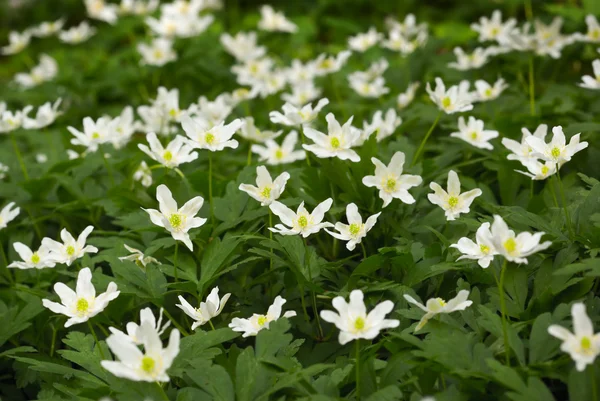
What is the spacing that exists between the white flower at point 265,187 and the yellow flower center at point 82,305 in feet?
1.89

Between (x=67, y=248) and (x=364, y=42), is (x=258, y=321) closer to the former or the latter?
(x=67, y=248)

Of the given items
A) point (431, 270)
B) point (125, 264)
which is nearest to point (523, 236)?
point (431, 270)

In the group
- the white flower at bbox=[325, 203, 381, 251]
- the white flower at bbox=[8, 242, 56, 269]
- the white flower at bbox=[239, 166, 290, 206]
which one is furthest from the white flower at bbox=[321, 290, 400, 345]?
the white flower at bbox=[8, 242, 56, 269]

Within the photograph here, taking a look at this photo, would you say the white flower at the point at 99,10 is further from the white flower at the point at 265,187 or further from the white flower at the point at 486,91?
the white flower at the point at 265,187

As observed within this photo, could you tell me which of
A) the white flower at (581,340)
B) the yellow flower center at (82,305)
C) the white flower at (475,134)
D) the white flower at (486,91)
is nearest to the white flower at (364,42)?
the white flower at (486,91)

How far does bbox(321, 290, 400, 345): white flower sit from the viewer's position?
1624mm

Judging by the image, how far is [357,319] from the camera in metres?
1.65

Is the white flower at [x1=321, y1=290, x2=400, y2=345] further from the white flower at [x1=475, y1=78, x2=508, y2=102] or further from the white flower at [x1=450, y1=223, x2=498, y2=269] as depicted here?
the white flower at [x1=475, y1=78, x2=508, y2=102]

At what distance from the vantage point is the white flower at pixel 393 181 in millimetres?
2148

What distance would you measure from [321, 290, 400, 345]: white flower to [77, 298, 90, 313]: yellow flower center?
0.73m

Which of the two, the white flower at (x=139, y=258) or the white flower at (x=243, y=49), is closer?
the white flower at (x=139, y=258)

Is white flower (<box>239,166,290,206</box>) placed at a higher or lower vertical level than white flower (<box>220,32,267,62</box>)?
higher

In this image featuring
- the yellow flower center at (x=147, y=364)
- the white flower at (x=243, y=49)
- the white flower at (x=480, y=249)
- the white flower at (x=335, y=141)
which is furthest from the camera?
the white flower at (x=243, y=49)

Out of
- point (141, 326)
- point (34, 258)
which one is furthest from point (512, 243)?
point (34, 258)
